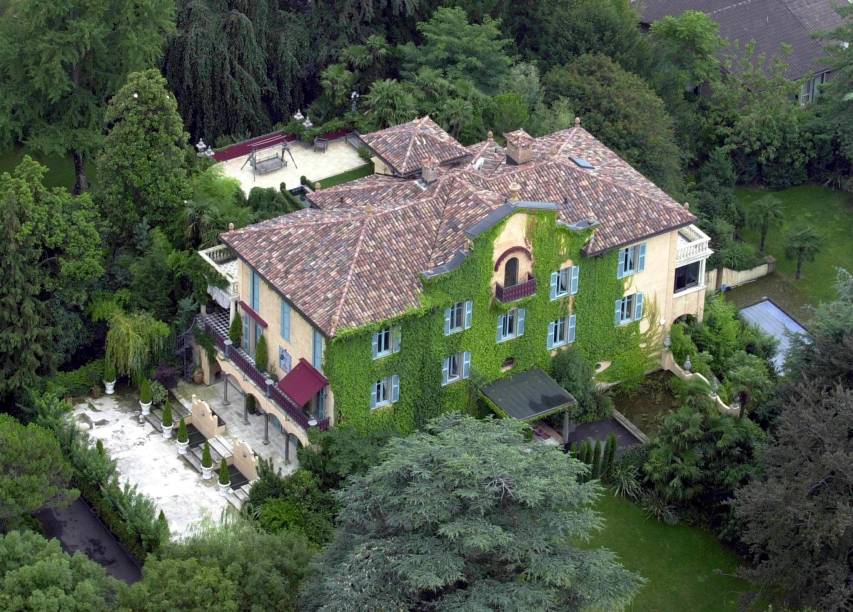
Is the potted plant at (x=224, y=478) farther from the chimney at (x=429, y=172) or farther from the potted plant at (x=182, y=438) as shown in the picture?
the chimney at (x=429, y=172)

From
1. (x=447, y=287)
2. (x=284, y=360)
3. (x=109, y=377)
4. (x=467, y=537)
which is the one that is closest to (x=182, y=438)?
(x=109, y=377)

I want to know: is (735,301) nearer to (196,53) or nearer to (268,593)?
(196,53)

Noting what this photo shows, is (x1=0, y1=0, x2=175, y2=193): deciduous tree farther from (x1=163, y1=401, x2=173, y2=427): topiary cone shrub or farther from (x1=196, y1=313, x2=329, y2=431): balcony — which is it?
(x1=163, y1=401, x2=173, y2=427): topiary cone shrub

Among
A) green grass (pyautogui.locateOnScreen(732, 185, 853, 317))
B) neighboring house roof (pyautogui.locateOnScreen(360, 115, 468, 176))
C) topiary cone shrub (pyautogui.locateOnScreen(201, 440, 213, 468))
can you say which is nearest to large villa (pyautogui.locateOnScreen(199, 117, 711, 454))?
neighboring house roof (pyautogui.locateOnScreen(360, 115, 468, 176))

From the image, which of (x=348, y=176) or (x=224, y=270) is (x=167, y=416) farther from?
(x=348, y=176)

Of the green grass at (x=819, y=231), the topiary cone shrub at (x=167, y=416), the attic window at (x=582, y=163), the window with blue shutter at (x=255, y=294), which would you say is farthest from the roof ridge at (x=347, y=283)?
the green grass at (x=819, y=231)

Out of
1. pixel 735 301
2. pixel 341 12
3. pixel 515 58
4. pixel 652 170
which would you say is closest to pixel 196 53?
pixel 341 12
